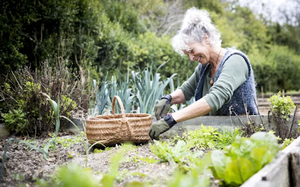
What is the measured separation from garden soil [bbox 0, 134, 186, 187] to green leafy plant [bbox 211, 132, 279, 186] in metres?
0.26

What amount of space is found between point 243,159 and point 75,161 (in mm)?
1181

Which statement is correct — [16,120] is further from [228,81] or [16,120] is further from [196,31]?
[228,81]

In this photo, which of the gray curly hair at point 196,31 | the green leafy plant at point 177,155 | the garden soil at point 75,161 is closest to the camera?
the garden soil at point 75,161

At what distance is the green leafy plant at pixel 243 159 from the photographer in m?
1.15

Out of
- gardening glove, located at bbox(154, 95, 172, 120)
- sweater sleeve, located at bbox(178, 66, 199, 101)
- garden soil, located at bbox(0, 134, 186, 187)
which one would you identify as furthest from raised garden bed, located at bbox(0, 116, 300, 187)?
sweater sleeve, located at bbox(178, 66, 199, 101)

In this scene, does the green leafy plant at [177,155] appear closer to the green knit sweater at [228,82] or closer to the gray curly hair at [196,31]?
the green knit sweater at [228,82]

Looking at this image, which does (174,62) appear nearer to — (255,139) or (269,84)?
(255,139)

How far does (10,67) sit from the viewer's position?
3.66 meters

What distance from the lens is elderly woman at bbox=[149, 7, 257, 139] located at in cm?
219

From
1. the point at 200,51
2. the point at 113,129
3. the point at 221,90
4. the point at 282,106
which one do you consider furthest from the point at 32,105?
the point at 282,106

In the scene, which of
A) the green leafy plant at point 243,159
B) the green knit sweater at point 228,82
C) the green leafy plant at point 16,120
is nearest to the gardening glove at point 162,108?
the green knit sweater at point 228,82

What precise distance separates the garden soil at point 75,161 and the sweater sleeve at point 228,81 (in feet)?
2.12

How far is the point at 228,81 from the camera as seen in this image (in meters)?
2.34

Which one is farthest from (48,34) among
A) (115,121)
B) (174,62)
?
(174,62)
